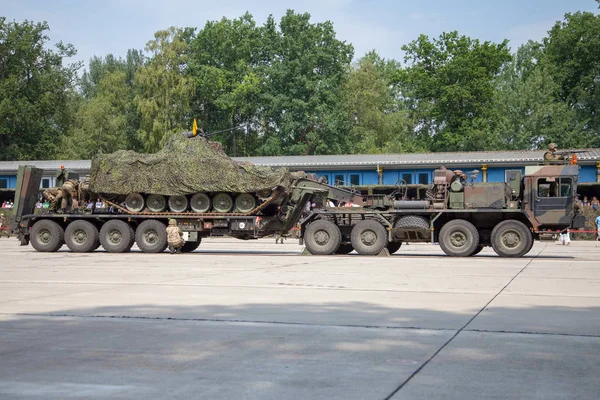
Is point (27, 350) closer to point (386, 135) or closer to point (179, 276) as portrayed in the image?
point (179, 276)

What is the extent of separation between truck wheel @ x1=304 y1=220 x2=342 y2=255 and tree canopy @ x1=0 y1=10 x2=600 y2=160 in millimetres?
42344

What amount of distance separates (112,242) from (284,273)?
10887mm

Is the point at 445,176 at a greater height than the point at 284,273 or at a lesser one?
greater

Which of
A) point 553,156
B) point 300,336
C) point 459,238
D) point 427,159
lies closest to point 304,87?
point 427,159

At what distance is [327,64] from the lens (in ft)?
236

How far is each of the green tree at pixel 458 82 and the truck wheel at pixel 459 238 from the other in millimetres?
46406

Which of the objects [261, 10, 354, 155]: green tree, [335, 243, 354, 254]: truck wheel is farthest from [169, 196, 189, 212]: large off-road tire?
[261, 10, 354, 155]: green tree

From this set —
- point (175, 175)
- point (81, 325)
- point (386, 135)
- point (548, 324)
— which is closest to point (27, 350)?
point (81, 325)

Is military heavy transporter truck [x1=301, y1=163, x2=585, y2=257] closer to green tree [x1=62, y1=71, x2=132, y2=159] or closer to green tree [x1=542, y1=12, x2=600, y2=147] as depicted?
green tree [x1=542, y1=12, x2=600, y2=147]

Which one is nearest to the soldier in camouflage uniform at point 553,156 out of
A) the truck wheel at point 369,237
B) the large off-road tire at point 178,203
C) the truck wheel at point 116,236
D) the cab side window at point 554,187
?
the cab side window at point 554,187

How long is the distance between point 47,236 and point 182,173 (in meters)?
5.44

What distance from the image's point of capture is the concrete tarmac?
6.44 m

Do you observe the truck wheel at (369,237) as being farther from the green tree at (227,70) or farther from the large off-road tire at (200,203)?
the green tree at (227,70)

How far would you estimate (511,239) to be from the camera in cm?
2377
